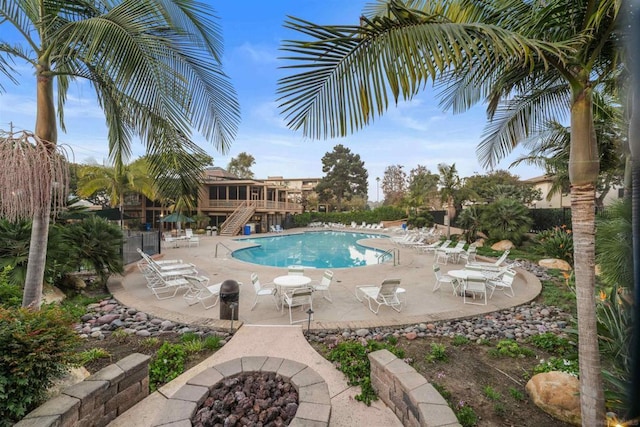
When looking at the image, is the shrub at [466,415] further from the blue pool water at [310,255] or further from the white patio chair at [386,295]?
the blue pool water at [310,255]

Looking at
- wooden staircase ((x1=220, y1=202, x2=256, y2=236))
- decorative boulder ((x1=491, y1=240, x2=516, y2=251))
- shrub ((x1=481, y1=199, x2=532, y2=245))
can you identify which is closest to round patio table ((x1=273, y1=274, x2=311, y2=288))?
decorative boulder ((x1=491, y1=240, x2=516, y2=251))

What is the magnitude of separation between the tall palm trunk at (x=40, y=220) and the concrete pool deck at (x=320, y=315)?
201 cm

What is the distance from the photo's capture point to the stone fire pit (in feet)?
7.70

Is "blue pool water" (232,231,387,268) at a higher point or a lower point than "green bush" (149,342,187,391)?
lower

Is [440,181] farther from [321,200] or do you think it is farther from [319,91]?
[321,200]

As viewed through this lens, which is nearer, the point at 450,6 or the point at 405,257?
the point at 450,6

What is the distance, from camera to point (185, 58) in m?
3.14

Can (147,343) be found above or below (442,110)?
below

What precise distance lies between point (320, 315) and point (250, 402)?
3.16 meters

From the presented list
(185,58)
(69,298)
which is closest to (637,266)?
(185,58)

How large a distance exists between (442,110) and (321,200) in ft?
137

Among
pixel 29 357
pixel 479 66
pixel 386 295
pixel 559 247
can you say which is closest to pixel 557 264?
pixel 559 247

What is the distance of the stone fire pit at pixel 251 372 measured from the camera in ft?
7.70

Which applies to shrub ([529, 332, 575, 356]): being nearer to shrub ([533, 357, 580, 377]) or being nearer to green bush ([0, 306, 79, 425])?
shrub ([533, 357, 580, 377])
